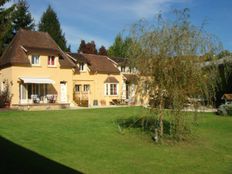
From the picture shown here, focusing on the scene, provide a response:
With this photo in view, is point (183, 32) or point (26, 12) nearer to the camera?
point (183, 32)

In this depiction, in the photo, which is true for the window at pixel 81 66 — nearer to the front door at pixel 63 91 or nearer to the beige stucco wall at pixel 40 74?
the beige stucco wall at pixel 40 74

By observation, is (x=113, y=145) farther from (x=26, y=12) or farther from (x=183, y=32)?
(x=26, y=12)

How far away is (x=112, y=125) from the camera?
20031mm

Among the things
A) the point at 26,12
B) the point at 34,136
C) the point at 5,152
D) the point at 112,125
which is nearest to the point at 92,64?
the point at 26,12

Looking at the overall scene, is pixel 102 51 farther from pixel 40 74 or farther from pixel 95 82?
pixel 40 74

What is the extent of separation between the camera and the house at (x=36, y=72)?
37.5 m

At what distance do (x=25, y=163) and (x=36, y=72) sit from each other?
96.4ft

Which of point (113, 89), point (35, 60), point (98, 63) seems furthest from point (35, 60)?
point (113, 89)

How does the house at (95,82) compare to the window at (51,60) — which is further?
the house at (95,82)

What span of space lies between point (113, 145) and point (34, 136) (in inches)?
142

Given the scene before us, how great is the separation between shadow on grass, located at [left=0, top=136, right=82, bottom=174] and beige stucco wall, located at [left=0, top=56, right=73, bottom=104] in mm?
25737

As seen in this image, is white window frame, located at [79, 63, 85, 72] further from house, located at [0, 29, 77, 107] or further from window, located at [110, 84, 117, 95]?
window, located at [110, 84, 117, 95]

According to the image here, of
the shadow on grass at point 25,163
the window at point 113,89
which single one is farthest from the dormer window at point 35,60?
the shadow on grass at point 25,163

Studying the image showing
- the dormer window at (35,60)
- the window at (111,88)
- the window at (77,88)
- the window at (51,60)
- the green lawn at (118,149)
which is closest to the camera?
the green lawn at (118,149)
